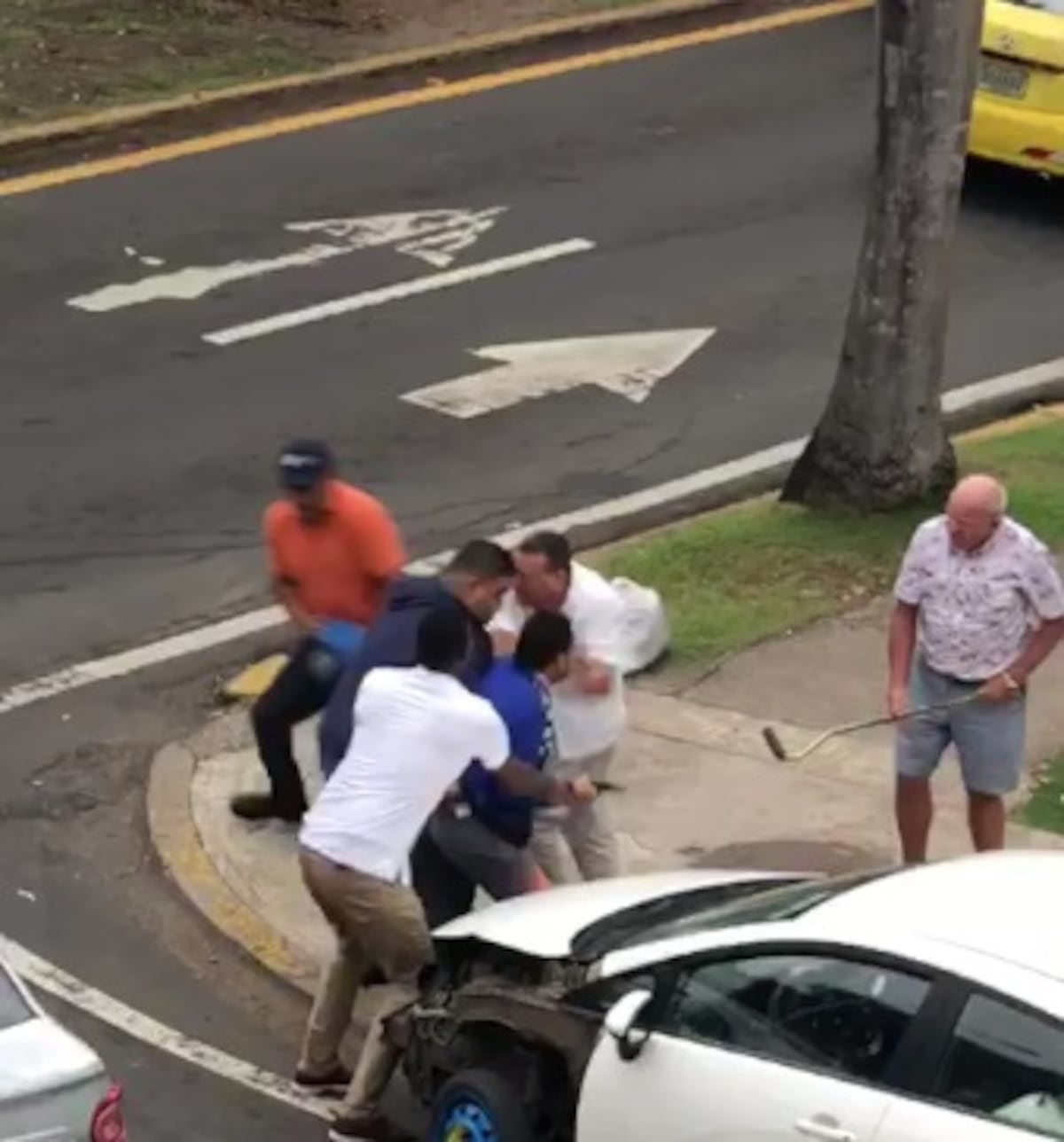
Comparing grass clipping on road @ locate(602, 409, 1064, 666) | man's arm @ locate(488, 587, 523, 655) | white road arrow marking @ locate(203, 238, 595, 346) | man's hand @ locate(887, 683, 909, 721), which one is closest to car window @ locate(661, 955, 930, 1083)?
man's arm @ locate(488, 587, 523, 655)

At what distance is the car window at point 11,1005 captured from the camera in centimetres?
762

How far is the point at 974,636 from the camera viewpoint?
10.7 meters

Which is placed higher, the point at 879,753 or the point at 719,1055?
the point at 719,1055

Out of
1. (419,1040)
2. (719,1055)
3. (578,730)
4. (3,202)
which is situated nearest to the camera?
(719,1055)

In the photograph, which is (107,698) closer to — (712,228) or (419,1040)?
(419,1040)

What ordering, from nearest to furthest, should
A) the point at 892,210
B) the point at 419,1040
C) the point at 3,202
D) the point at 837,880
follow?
1. the point at 837,880
2. the point at 419,1040
3. the point at 892,210
4. the point at 3,202

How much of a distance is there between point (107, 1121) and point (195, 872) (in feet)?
13.8

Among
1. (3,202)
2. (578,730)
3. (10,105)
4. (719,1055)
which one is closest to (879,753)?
(578,730)

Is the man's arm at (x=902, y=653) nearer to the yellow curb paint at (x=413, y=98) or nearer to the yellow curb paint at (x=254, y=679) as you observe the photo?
the yellow curb paint at (x=254, y=679)

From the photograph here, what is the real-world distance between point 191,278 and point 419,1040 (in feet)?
31.2

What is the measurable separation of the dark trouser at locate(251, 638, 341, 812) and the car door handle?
12.8 feet

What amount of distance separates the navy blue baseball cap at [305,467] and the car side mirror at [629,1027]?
11.6ft

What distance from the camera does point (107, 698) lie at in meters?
13.3

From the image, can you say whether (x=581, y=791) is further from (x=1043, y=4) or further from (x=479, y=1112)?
(x=1043, y=4)
